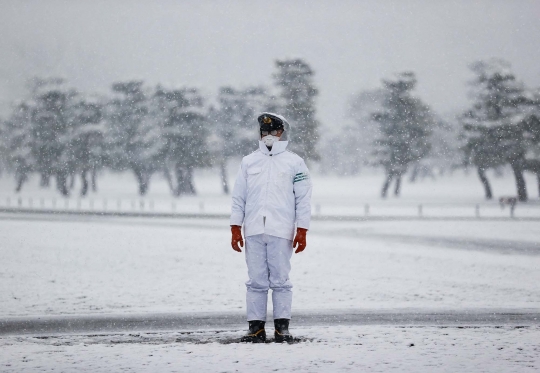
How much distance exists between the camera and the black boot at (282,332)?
710 cm

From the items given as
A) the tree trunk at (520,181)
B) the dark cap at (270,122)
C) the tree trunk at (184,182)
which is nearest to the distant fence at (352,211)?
the tree trunk at (520,181)

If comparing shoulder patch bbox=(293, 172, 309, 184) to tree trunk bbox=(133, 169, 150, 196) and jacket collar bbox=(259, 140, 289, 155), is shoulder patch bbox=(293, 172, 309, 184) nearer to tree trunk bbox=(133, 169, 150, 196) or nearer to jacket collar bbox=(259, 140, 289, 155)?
jacket collar bbox=(259, 140, 289, 155)

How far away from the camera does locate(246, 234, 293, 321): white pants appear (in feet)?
23.4

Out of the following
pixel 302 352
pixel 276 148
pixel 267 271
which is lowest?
pixel 302 352

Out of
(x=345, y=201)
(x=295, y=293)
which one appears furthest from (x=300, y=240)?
(x=345, y=201)

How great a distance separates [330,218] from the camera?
35.7 meters

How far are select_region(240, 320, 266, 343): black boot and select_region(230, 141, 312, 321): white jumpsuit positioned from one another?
5 cm

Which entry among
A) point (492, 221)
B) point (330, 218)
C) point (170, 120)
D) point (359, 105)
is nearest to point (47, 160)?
point (170, 120)

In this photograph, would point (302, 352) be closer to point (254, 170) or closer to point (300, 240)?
point (300, 240)

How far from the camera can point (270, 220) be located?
23.3 feet

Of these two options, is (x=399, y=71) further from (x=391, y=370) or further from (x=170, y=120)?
(x=391, y=370)

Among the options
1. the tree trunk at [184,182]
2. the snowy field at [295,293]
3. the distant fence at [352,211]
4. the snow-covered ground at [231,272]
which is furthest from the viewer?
the tree trunk at [184,182]

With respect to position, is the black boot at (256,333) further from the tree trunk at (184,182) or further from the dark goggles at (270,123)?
the tree trunk at (184,182)

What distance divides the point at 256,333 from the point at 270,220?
39.3 inches
